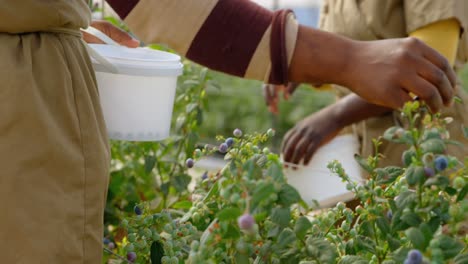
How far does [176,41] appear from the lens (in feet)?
4.88

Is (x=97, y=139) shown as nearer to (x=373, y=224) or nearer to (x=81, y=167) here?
(x=81, y=167)

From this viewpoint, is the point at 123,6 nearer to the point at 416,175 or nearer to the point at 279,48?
the point at 279,48

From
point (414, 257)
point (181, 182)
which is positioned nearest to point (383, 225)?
point (414, 257)

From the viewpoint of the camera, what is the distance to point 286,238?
111cm

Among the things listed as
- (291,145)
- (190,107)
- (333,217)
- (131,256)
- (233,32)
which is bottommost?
(291,145)

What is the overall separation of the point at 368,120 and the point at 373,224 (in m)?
1.29

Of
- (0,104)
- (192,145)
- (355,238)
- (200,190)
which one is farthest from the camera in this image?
(192,145)

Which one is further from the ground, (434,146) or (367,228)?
(434,146)

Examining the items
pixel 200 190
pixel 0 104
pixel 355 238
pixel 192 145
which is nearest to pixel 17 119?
pixel 0 104

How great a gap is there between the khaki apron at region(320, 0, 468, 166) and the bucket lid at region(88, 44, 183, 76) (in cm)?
100

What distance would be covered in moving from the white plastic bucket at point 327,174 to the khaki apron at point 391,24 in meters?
0.06

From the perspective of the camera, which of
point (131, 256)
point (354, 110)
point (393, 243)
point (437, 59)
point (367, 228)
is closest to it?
point (393, 243)

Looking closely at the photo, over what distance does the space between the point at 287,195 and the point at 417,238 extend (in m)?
0.18

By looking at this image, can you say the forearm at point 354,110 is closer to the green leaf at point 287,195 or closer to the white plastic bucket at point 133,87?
the white plastic bucket at point 133,87
